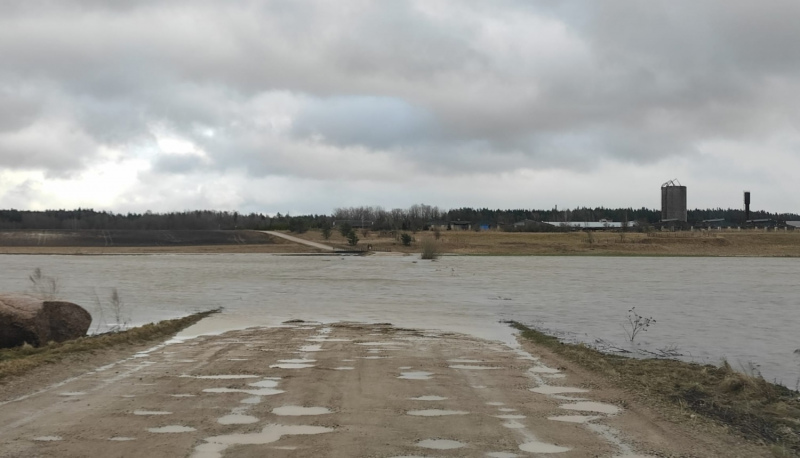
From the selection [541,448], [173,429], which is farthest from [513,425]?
[173,429]

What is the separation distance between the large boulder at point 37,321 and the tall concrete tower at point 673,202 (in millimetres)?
156333

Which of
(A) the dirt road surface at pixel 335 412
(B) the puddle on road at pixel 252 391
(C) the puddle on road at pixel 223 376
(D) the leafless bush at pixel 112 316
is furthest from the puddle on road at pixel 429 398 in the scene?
(D) the leafless bush at pixel 112 316

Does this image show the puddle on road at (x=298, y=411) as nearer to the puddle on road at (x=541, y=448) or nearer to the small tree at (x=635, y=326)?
the puddle on road at (x=541, y=448)

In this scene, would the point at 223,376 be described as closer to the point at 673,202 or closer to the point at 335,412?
the point at 335,412

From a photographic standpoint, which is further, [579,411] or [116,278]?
[116,278]

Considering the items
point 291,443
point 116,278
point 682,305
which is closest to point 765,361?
point 291,443

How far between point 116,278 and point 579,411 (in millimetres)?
40929

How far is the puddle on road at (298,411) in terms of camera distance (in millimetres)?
8172

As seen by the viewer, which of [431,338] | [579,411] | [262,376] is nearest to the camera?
[579,411]

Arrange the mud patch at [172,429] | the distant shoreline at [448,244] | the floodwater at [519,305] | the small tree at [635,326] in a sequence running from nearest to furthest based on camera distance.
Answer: the mud patch at [172,429]
the floodwater at [519,305]
the small tree at [635,326]
the distant shoreline at [448,244]

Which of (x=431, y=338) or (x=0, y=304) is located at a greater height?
(x=0, y=304)

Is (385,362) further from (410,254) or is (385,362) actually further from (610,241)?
(610,241)

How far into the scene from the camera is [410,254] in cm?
9269

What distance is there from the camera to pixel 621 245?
315 ft
